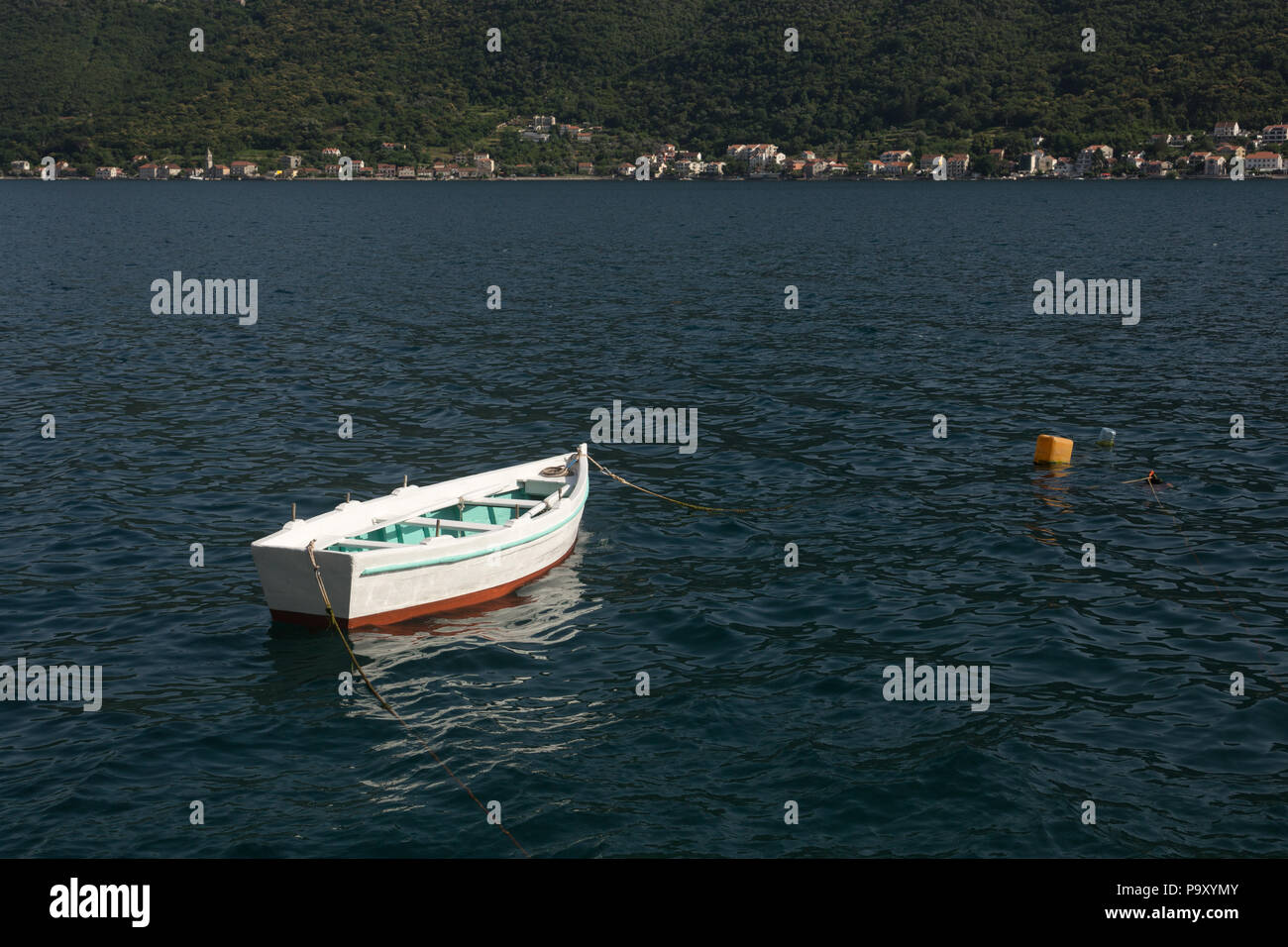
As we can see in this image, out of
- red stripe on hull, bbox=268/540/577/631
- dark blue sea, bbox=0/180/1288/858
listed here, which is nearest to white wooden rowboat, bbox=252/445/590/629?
red stripe on hull, bbox=268/540/577/631

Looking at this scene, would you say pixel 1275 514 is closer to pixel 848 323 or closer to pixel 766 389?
pixel 766 389

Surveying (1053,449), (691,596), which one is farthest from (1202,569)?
(691,596)

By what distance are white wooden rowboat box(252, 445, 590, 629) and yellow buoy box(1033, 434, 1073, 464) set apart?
12.1 meters

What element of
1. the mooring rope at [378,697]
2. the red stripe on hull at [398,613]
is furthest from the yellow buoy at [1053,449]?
the mooring rope at [378,697]

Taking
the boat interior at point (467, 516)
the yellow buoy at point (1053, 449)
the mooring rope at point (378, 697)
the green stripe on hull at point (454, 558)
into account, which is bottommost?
the mooring rope at point (378, 697)

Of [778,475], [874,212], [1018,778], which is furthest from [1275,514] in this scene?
[874,212]

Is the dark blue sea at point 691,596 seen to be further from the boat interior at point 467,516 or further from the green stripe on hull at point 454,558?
the boat interior at point 467,516

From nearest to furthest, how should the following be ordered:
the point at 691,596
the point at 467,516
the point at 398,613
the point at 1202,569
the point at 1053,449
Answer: the point at 398,613
the point at 691,596
the point at 1202,569
the point at 467,516
the point at 1053,449

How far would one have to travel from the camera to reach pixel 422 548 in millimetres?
19234

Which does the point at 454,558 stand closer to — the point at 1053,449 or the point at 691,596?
the point at 691,596

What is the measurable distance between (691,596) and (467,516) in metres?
5.11

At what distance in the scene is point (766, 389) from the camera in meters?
38.8

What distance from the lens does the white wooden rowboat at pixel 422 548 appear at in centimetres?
1855

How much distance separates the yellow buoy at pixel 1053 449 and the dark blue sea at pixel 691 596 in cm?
133
